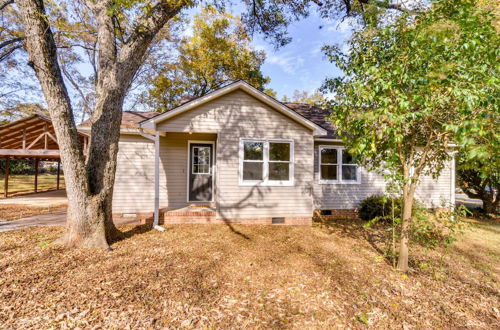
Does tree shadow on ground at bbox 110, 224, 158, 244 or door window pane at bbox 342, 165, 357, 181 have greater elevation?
door window pane at bbox 342, 165, 357, 181

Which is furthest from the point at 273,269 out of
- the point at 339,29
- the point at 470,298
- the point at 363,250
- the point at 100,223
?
the point at 339,29

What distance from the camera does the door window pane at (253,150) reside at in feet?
24.2

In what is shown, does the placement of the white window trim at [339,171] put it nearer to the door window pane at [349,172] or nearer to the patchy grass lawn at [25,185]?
the door window pane at [349,172]

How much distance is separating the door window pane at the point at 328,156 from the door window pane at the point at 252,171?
3.06m

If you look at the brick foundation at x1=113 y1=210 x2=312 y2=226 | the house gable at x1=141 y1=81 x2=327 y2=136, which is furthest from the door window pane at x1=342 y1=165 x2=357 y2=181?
the brick foundation at x1=113 y1=210 x2=312 y2=226

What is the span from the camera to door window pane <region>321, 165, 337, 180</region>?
9.05 metres

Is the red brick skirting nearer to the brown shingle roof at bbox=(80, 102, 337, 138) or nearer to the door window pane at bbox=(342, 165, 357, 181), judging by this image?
the door window pane at bbox=(342, 165, 357, 181)

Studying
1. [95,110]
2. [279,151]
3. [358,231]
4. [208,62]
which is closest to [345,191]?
[358,231]

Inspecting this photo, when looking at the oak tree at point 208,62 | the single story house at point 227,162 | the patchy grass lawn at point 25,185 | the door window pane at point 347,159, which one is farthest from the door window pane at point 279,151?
the patchy grass lawn at point 25,185

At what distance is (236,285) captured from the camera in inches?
147

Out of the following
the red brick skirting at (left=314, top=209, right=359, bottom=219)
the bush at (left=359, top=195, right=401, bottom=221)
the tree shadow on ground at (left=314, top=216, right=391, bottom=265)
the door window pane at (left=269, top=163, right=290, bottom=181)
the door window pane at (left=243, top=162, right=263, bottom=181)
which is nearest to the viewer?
the tree shadow on ground at (left=314, top=216, right=391, bottom=265)

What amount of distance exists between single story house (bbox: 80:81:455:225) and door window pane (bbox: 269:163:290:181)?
0.03 metres

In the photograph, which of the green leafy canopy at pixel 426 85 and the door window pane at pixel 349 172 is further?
the door window pane at pixel 349 172

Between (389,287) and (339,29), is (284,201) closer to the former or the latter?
(389,287)
